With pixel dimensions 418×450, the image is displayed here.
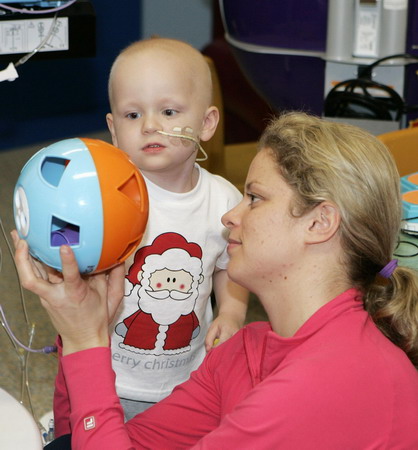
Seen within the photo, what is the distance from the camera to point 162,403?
62.3 inches

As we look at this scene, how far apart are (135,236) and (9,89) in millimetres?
3351

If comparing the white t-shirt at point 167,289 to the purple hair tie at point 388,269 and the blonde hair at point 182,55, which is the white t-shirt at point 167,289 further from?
the purple hair tie at point 388,269

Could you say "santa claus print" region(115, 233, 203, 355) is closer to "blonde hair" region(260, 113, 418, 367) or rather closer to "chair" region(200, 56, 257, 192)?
"blonde hair" region(260, 113, 418, 367)

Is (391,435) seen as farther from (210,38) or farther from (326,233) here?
(210,38)

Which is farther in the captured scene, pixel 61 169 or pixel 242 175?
pixel 242 175

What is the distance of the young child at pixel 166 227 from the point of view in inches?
68.2

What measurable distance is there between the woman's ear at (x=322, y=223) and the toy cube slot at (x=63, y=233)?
384 millimetres

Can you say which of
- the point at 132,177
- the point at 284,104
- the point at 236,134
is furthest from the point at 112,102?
the point at 236,134

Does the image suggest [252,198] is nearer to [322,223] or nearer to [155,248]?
[322,223]

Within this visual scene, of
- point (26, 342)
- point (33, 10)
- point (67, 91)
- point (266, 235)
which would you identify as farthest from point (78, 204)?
point (67, 91)

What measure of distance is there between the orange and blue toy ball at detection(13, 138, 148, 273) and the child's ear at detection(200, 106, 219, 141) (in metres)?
0.49

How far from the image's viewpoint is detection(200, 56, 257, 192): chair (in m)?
2.89

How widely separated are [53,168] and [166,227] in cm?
46

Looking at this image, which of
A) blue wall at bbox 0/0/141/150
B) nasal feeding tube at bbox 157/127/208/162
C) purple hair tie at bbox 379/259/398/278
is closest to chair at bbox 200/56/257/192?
nasal feeding tube at bbox 157/127/208/162
